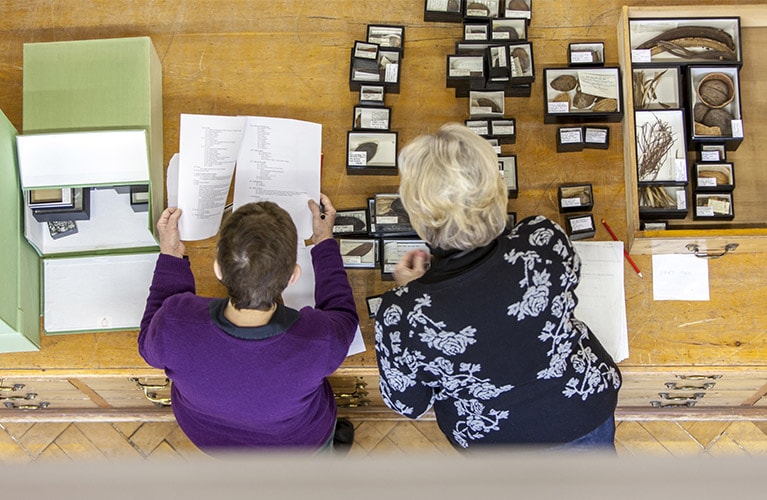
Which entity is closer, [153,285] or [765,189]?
[153,285]

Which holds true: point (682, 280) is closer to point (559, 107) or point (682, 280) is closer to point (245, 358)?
point (559, 107)

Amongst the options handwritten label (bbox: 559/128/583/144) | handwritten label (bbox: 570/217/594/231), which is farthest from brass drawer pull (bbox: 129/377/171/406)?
handwritten label (bbox: 559/128/583/144)

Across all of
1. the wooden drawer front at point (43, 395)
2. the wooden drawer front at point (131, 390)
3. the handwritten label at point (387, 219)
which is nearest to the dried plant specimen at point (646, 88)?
the handwritten label at point (387, 219)

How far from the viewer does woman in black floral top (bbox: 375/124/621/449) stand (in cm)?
161

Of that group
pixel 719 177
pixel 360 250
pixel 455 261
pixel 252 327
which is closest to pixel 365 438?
pixel 360 250

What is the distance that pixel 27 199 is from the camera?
2.15 m

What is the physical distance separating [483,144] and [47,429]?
102 inches

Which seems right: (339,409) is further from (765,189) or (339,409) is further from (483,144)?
(765,189)

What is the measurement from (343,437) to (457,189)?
5.14 ft

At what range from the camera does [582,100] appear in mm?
2275

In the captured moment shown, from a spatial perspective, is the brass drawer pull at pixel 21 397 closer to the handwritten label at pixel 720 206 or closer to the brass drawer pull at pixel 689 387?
the brass drawer pull at pixel 689 387

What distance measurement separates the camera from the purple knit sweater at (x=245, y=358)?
172cm

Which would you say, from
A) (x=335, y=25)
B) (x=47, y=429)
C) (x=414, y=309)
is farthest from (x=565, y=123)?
(x=47, y=429)

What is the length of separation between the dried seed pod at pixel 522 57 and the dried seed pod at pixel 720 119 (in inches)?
25.0
